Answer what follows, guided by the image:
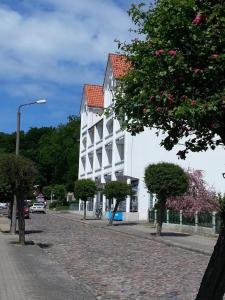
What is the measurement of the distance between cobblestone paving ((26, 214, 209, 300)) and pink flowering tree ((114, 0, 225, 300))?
534cm

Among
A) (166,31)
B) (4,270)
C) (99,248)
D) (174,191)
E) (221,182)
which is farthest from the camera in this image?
(221,182)

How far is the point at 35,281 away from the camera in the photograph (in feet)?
38.5

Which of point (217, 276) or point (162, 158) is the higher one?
point (162, 158)

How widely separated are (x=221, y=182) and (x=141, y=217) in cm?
771

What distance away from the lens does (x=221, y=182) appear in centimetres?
5125

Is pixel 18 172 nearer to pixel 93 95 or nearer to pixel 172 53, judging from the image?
pixel 172 53

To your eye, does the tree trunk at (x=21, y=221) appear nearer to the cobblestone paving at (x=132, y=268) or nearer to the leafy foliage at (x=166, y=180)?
the cobblestone paving at (x=132, y=268)

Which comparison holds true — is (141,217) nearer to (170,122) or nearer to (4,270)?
(4,270)

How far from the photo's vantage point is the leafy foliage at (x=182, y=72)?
5234 mm

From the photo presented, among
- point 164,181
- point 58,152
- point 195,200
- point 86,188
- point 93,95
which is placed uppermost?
point 93,95

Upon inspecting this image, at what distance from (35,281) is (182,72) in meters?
7.49

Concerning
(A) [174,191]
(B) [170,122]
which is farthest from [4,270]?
(A) [174,191]

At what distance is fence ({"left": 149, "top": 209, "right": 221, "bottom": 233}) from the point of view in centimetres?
3062

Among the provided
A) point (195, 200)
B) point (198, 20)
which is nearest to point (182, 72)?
point (198, 20)
